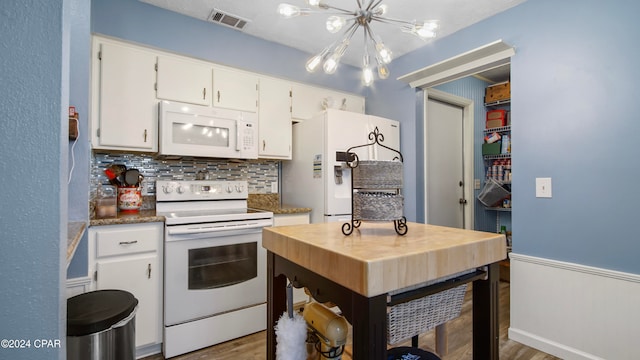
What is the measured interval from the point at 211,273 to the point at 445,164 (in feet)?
9.24

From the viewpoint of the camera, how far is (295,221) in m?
2.62

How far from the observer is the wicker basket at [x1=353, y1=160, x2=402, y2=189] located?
1.00 meters

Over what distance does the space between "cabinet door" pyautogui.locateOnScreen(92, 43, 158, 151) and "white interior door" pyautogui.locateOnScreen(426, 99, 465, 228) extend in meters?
2.66

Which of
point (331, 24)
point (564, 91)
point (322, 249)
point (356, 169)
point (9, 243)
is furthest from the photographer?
point (564, 91)

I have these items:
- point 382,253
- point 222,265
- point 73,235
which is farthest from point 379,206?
point 222,265

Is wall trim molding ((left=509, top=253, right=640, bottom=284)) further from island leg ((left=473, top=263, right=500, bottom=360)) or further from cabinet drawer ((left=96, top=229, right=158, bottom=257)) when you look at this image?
cabinet drawer ((left=96, top=229, right=158, bottom=257))

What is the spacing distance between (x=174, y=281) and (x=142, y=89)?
56.4 inches

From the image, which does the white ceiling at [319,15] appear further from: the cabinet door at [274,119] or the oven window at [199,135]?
the oven window at [199,135]

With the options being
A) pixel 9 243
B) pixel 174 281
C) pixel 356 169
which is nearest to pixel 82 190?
pixel 174 281

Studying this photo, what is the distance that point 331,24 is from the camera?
61.0 inches

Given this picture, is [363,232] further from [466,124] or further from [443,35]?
[466,124]

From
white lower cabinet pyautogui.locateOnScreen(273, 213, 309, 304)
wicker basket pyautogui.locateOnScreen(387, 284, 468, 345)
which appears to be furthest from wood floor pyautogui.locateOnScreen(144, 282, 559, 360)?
wicker basket pyautogui.locateOnScreen(387, 284, 468, 345)

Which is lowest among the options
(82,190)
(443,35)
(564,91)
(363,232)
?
(363,232)

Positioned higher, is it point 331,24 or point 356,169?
point 331,24
